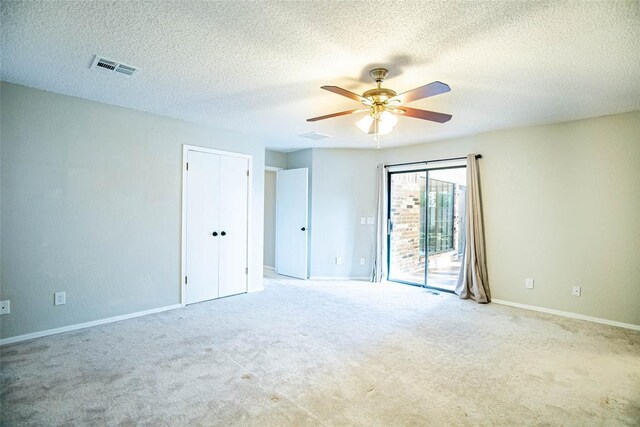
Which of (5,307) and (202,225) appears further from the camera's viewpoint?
(202,225)

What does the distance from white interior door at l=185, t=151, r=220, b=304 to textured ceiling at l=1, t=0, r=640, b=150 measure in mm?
931

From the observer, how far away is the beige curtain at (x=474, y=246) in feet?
15.0

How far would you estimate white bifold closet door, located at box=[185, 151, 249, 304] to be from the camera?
4250 mm

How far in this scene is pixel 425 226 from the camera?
5.41m

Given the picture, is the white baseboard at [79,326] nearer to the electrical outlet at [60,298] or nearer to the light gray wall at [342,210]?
the electrical outlet at [60,298]

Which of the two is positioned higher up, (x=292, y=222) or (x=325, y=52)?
(x=325, y=52)

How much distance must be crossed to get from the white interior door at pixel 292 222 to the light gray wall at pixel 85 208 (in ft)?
6.78

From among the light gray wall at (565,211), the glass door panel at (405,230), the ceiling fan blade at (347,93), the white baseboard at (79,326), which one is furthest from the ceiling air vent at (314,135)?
the white baseboard at (79,326)

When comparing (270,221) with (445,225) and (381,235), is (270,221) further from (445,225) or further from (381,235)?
(445,225)

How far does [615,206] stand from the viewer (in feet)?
12.0

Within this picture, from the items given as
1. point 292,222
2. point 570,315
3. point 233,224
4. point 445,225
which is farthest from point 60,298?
point 570,315

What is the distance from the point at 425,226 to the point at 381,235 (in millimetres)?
756

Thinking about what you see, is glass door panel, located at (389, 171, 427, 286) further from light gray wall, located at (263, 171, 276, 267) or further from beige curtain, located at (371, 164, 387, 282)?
light gray wall, located at (263, 171, 276, 267)

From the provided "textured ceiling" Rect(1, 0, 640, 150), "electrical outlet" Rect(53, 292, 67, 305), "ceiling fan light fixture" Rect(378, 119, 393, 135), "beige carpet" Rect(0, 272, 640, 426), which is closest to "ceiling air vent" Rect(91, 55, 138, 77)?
"textured ceiling" Rect(1, 0, 640, 150)
